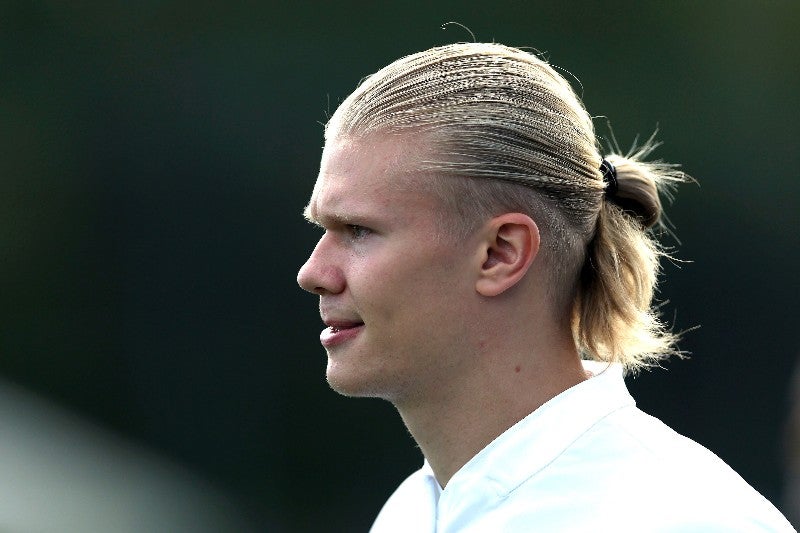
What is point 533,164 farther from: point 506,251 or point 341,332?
point 341,332

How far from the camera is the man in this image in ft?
7.23

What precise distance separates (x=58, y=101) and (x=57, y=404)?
1.97 metres

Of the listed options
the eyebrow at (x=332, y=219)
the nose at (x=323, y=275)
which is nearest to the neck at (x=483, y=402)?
the nose at (x=323, y=275)

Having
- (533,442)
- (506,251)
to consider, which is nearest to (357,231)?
(506,251)

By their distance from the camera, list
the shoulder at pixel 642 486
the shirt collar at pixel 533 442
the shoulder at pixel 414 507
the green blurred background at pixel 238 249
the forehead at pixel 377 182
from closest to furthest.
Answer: the shoulder at pixel 642 486
the shirt collar at pixel 533 442
the forehead at pixel 377 182
the shoulder at pixel 414 507
the green blurred background at pixel 238 249

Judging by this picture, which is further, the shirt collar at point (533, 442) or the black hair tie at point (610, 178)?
the black hair tie at point (610, 178)

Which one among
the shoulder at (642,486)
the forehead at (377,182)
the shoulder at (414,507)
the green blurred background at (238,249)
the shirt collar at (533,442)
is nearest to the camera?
the shoulder at (642,486)

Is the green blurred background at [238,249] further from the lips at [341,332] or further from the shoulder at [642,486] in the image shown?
the shoulder at [642,486]

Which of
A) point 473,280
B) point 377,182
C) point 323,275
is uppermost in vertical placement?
point 377,182

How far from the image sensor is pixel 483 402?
2287mm

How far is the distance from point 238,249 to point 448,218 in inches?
212

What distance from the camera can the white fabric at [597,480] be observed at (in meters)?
1.99

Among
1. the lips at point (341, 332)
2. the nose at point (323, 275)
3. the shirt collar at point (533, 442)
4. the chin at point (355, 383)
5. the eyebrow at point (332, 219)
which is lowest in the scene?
the shirt collar at point (533, 442)

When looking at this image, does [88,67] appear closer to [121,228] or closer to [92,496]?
[121,228]
